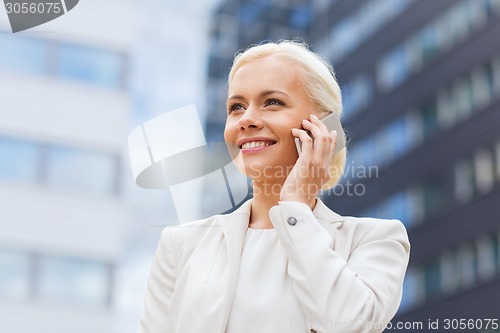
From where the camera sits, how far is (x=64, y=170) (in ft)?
68.5

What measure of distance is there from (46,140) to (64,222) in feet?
5.81

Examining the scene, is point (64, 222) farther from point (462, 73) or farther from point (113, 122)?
point (462, 73)

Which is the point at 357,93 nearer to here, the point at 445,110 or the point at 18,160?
the point at 445,110

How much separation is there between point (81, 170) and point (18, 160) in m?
1.35

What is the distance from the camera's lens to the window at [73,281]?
782 inches

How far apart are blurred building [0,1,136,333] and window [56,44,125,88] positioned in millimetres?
22

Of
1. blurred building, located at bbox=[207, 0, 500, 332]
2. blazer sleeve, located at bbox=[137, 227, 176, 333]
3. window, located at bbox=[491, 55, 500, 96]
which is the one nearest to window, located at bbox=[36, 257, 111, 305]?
blurred building, located at bbox=[207, 0, 500, 332]

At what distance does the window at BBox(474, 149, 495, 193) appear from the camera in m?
26.4

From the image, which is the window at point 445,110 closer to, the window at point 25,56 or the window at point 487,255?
the window at point 487,255

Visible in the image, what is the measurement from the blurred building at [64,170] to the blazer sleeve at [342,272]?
17492 mm

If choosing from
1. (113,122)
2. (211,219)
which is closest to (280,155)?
(211,219)

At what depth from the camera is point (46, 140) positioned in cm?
2059

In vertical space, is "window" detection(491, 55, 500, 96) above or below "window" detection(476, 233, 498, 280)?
above

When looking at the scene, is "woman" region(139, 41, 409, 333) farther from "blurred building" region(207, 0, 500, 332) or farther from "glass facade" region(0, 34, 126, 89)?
"blurred building" region(207, 0, 500, 332)
